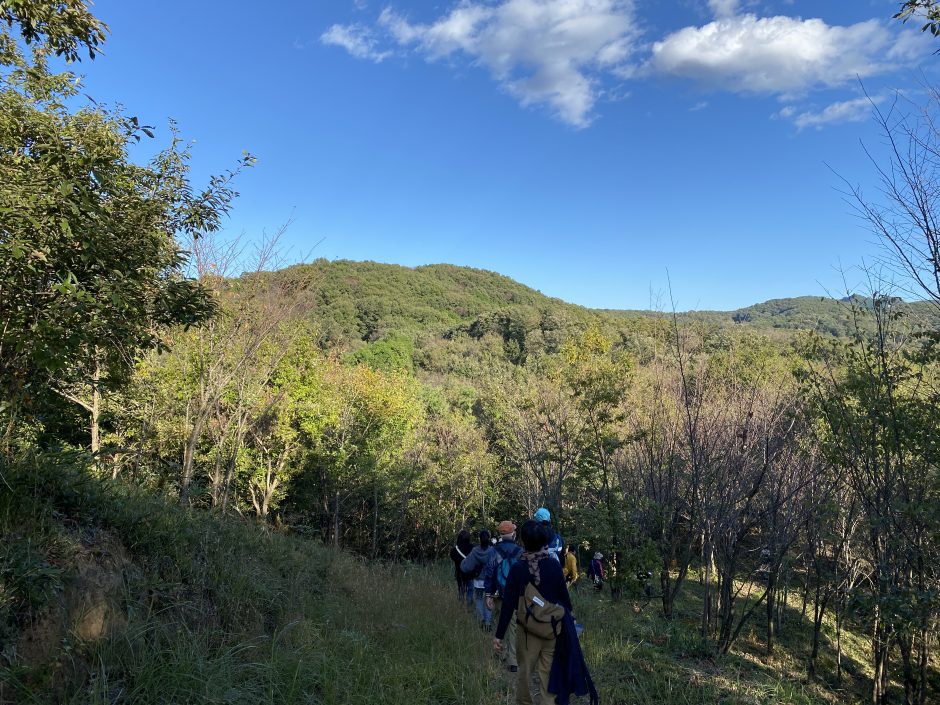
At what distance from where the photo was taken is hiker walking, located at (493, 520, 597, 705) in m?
3.18

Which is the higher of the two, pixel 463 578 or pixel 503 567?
pixel 503 567

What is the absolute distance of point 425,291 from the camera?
106000mm

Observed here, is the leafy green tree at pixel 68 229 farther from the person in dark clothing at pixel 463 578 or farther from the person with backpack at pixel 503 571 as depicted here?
the person in dark clothing at pixel 463 578

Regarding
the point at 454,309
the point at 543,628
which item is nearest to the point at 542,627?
the point at 543,628

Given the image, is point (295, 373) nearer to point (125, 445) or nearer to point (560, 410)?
point (125, 445)

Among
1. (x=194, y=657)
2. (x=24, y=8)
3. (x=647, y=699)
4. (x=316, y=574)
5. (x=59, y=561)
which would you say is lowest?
(x=647, y=699)

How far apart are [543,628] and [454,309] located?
326 feet

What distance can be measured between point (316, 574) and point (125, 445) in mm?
7029

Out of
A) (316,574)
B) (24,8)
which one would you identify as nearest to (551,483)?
(316,574)

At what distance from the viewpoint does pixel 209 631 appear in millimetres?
3664

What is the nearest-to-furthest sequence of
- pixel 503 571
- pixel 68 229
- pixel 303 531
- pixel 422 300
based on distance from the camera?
pixel 68 229 < pixel 503 571 < pixel 303 531 < pixel 422 300

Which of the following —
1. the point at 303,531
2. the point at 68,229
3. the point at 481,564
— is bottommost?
the point at 303,531

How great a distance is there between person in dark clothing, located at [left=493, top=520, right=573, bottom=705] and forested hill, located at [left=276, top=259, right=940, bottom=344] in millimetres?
26415

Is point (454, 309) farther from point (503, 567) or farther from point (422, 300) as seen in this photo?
point (503, 567)
